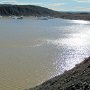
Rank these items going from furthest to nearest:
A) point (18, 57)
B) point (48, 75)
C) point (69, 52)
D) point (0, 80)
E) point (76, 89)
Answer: point (69, 52), point (18, 57), point (48, 75), point (0, 80), point (76, 89)

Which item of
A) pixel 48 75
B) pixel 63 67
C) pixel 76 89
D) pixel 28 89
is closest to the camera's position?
pixel 76 89

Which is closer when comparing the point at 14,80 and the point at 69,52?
the point at 14,80

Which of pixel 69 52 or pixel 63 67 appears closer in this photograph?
pixel 63 67

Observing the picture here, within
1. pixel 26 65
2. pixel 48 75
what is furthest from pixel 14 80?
pixel 26 65

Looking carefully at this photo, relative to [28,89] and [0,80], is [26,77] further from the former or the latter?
[28,89]

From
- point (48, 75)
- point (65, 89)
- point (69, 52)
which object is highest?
point (65, 89)

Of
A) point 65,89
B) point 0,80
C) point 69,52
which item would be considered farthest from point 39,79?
point 69,52

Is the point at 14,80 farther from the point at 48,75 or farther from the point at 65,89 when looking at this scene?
the point at 65,89

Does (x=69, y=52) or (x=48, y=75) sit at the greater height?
(x=48, y=75)

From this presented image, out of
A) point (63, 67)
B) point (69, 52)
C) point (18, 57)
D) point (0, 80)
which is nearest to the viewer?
point (0, 80)

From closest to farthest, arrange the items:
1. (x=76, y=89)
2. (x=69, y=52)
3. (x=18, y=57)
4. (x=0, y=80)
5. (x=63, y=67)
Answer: (x=76, y=89) < (x=0, y=80) < (x=63, y=67) < (x=18, y=57) < (x=69, y=52)
